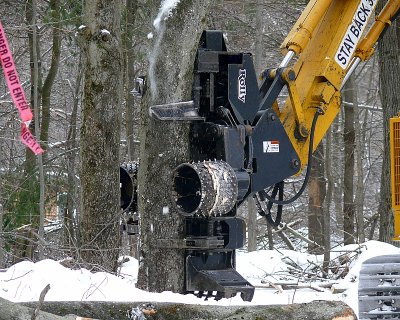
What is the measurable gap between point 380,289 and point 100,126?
5.52 meters

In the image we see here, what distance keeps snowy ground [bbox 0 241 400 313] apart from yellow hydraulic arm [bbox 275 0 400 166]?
1.60 metres

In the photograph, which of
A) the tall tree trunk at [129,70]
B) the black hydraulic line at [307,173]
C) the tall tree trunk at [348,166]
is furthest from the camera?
the tall tree trunk at [348,166]

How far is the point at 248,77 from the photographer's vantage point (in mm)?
7383

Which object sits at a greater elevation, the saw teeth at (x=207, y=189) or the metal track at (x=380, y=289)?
the saw teeth at (x=207, y=189)

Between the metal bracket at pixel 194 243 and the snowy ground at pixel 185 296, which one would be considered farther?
the metal bracket at pixel 194 243

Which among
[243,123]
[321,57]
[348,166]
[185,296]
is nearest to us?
[185,296]

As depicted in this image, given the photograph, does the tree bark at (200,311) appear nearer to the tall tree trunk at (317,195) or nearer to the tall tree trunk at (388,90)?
the tall tree trunk at (388,90)

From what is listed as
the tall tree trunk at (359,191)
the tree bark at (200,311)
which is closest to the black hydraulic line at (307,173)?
the tree bark at (200,311)

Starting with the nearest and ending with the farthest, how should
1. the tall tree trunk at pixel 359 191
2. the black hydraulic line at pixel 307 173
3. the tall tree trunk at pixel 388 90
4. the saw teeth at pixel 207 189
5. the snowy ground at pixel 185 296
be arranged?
the snowy ground at pixel 185 296, the saw teeth at pixel 207 189, the black hydraulic line at pixel 307 173, the tall tree trunk at pixel 388 90, the tall tree trunk at pixel 359 191

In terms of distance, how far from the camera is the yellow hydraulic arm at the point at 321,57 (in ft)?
26.2

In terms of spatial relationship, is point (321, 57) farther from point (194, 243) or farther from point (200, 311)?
point (200, 311)

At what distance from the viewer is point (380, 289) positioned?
4.95m

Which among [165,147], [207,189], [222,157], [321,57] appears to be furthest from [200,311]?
[321,57]

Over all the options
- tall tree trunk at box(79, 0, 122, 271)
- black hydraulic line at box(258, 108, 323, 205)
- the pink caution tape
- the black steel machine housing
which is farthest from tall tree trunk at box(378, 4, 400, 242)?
the pink caution tape
